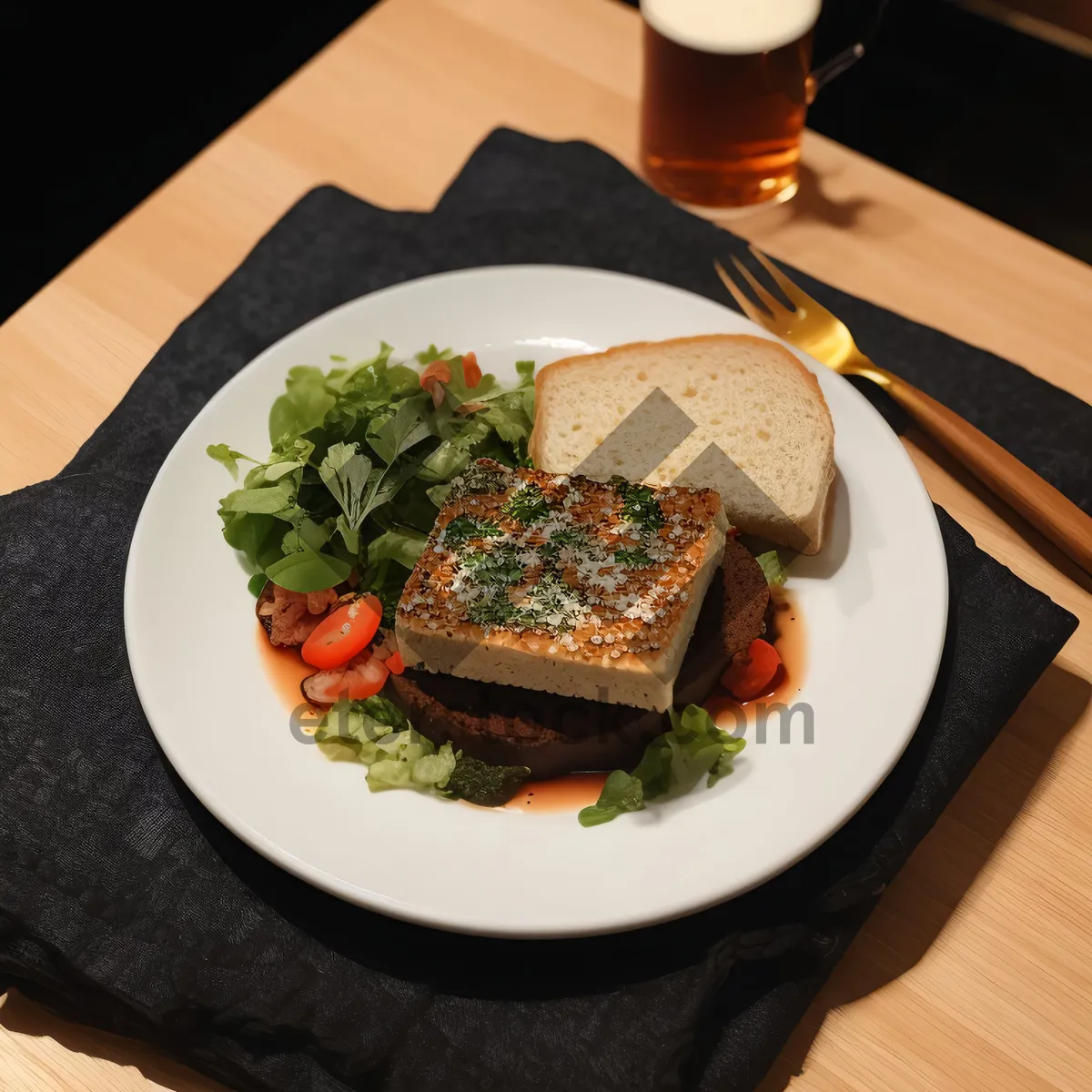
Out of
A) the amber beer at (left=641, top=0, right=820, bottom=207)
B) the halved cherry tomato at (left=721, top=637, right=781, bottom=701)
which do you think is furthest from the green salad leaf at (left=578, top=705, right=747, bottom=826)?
the amber beer at (left=641, top=0, right=820, bottom=207)

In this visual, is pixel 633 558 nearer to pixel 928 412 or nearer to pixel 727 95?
pixel 928 412

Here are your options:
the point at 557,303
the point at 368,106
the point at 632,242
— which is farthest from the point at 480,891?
the point at 368,106

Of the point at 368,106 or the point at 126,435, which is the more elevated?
the point at 368,106

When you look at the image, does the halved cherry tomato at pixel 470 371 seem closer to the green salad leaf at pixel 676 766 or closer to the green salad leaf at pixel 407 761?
the green salad leaf at pixel 407 761

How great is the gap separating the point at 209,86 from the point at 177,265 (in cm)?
296

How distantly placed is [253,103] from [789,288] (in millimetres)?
3813

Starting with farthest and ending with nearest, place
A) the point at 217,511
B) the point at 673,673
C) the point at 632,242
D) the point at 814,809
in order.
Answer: the point at 632,242 < the point at 217,511 < the point at 673,673 < the point at 814,809

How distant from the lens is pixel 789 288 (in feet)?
9.62

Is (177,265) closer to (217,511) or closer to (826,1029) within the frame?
(217,511)

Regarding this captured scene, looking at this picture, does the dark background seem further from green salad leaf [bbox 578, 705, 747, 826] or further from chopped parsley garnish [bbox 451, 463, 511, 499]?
green salad leaf [bbox 578, 705, 747, 826]

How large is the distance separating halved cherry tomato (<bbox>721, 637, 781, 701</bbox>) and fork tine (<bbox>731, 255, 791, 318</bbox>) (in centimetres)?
106

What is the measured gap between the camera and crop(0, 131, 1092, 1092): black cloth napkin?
192 cm

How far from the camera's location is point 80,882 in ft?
6.87

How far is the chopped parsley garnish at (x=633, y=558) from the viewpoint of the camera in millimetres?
2211
